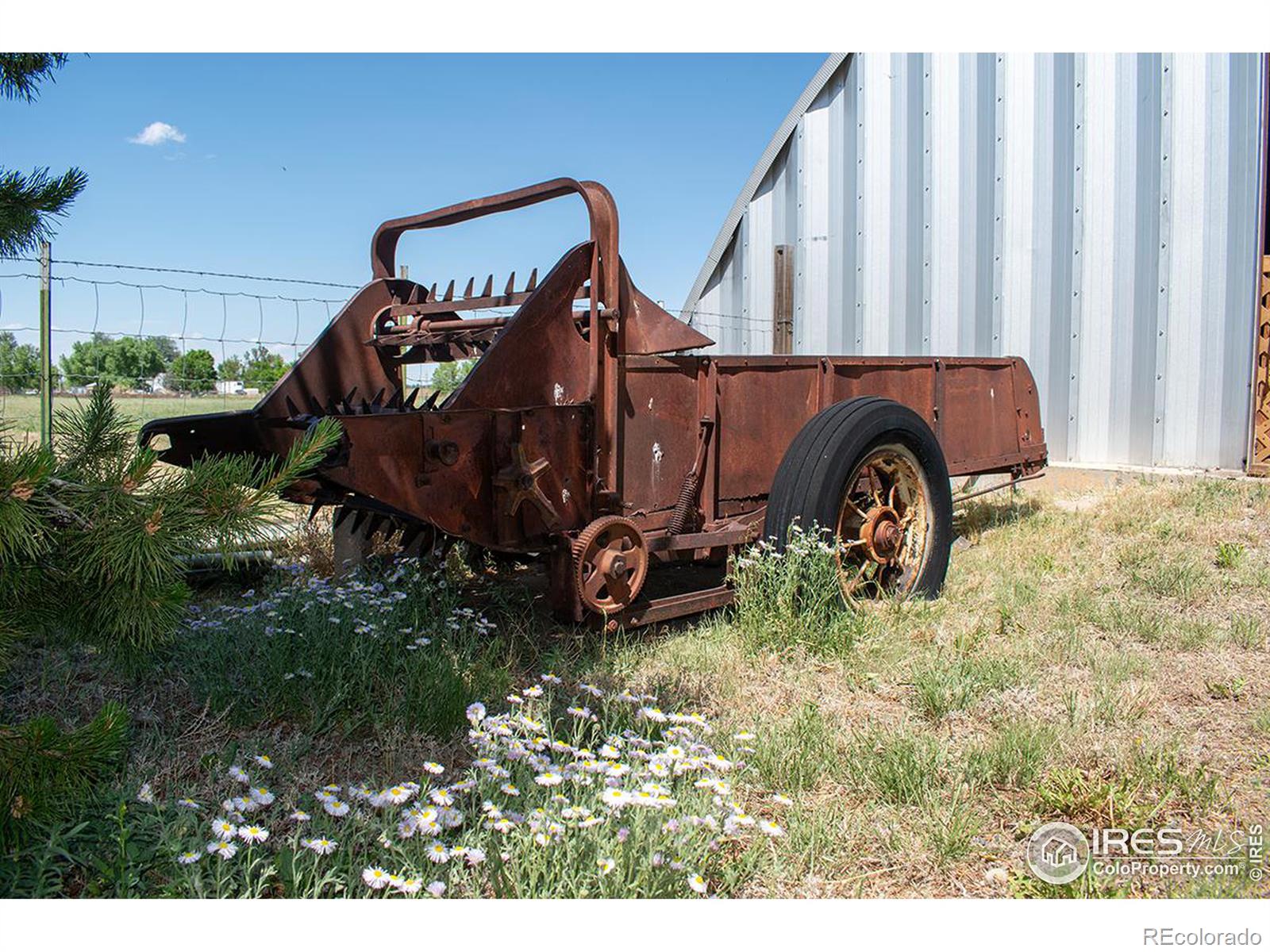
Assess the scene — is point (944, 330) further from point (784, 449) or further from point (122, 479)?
point (122, 479)

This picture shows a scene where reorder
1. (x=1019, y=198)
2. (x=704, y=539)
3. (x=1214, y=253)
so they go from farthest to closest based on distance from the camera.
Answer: (x=1019, y=198), (x=1214, y=253), (x=704, y=539)

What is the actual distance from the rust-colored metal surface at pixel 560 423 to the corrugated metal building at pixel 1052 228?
4598mm

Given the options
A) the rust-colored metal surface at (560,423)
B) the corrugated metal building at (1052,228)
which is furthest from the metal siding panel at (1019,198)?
the rust-colored metal surface at (560,423)

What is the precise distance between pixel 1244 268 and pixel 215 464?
27.6 feet

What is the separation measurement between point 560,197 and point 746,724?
218cm

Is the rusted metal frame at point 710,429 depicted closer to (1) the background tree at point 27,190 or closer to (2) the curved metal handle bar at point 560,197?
(2) the curved metal handle bar at point 560,197

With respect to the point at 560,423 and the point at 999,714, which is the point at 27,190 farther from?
the point at 999,714

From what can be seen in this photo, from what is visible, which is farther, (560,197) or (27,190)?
(560,197)

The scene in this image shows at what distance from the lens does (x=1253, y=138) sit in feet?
25.1

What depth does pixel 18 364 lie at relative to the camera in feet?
20.0

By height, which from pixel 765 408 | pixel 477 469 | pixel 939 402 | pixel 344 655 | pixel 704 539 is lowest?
pixel 344 655

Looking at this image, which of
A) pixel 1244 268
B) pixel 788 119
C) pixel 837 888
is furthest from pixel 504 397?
pixel 788 119

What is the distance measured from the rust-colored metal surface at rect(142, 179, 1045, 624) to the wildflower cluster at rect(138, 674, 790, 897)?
92 centimetres

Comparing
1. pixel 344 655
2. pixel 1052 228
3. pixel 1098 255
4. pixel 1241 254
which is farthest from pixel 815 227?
pixel 344 655
